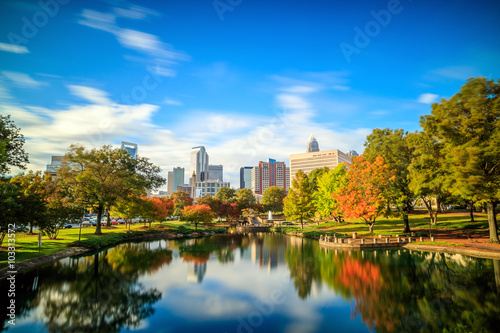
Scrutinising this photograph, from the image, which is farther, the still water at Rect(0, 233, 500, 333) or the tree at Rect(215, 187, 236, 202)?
the tree at Rect(215, 187, 236, 202)

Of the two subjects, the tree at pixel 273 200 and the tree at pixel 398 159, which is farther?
the tree at pixel 273 200

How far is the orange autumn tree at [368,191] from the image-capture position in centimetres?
4044

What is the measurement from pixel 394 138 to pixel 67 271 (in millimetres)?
45786

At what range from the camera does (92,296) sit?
17.4 m

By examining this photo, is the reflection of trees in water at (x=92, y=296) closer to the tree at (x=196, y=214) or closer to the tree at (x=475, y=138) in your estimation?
the tree at (x=475, y=138)

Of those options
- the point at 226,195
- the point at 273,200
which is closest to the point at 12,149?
the point at 226,195

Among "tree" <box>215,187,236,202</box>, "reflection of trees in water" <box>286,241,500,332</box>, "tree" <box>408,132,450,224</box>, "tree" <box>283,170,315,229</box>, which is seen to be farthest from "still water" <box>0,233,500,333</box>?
"tree" <box>215,187,236,202</box>

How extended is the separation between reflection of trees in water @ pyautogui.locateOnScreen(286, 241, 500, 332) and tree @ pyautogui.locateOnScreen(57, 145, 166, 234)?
30.3 m

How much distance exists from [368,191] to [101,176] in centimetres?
4231

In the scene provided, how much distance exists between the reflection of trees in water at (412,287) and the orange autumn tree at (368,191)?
1095 cm

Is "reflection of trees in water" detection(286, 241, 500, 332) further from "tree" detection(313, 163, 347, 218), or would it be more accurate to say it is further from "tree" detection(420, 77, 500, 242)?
"tree" detection(313, 163, 347, 218)

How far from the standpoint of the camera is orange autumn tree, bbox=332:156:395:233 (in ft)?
133

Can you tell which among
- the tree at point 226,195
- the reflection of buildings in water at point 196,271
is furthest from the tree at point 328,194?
the tree at point 226,195

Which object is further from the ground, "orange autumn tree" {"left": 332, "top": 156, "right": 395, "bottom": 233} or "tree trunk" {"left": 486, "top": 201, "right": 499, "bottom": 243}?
"orange autumn tree" {"left": 332, "top": 156, "right": 395, "bottom": 233}
